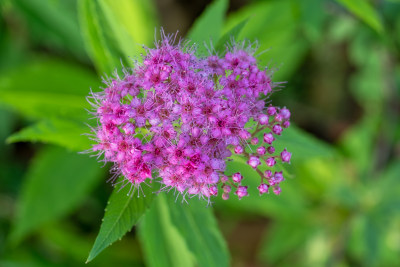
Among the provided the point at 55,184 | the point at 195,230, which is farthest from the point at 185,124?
the point at 55,184

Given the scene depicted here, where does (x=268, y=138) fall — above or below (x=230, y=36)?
below

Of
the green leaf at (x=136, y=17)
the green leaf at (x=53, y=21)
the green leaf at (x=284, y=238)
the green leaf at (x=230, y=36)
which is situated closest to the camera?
the green leaf at (x=230, y=36)

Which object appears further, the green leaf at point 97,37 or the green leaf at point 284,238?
the green leaf at point 284,238

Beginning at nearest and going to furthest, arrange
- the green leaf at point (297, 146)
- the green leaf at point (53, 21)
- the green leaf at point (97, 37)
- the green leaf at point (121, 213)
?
the green leaf at point (121, 213) < the green leaf at point (297, 146) < the green leaf at point (97, 37) < the green leaf at point (53, 21)

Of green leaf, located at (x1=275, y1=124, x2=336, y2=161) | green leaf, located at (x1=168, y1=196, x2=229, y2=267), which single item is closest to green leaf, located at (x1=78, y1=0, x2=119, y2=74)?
green leaf, located at (x1=168, y1=196, x2=229, y2=267)

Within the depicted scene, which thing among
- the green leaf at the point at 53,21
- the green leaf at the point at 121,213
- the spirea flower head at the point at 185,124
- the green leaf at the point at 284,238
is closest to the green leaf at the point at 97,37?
the spirea flower head at the point at 185,124

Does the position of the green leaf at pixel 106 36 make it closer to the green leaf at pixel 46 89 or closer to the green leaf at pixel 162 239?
the green leaf at pixel 46 89

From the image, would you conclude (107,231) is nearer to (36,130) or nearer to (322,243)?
(36,130)

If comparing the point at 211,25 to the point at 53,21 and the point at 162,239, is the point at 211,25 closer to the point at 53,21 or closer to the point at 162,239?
the point at 162,239
